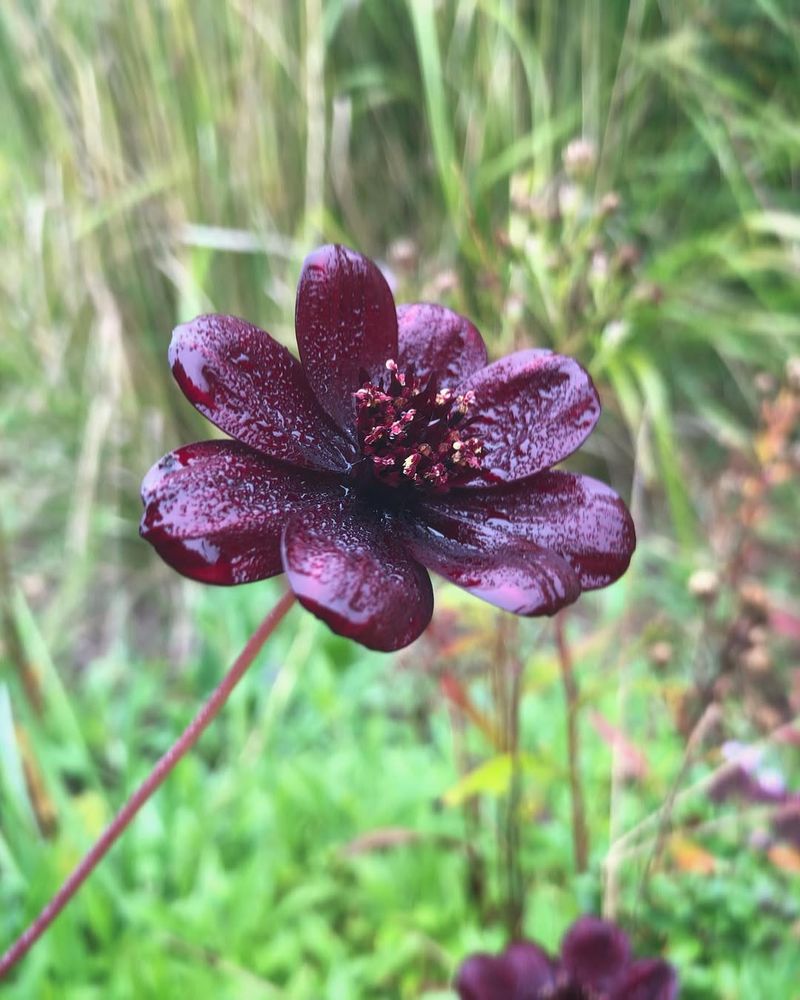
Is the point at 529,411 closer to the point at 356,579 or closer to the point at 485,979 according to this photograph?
the point at 356,579

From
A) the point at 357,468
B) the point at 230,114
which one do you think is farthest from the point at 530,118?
the point at 357,468

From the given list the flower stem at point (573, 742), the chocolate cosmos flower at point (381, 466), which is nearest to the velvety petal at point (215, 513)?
the chocolate cosmos flower at point (381, 466)

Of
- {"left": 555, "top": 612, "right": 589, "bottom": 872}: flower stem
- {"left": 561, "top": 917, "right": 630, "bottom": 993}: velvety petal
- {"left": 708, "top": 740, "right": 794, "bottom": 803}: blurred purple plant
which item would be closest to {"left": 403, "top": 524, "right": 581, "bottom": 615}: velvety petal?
{"left": 555, "top": 612, "right": 589, "bottom": 872}: flower stem

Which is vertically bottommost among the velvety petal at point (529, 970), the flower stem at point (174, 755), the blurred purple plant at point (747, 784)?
the blurred purple plant at point (747, 784)

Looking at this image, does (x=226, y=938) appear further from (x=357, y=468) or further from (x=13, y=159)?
(x=13, y=159)

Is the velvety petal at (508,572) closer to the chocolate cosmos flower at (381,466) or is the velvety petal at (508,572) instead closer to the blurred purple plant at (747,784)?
the chocolate cosmos flower at (381,466)
